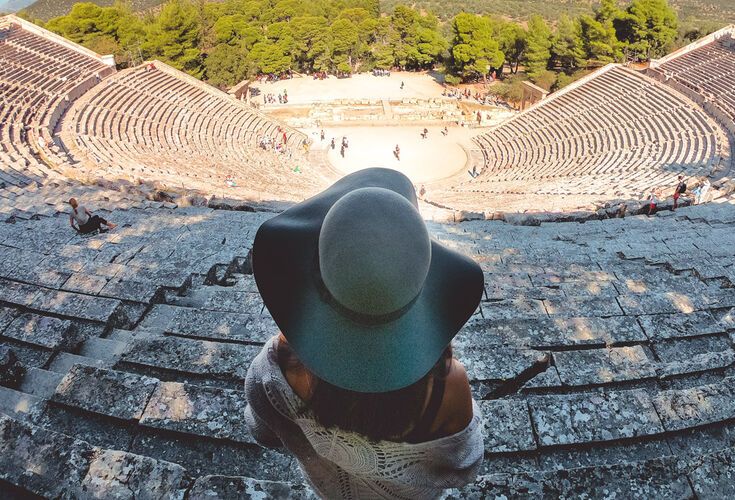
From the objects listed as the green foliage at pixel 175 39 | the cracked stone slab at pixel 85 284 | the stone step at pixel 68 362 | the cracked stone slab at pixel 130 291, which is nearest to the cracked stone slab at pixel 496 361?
the stone step at pixel 68 362

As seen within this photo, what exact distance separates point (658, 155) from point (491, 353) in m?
17.3

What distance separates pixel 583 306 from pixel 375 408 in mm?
3489

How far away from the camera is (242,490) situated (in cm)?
193

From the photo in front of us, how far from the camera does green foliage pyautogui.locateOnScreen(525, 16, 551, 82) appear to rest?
32.2 meters

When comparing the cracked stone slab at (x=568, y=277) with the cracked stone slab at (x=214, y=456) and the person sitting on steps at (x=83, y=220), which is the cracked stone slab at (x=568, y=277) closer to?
the cracked stone slab at (x=214, y=456)

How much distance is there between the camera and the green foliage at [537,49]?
105ft

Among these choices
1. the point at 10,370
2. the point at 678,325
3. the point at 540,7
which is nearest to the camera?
the point at 10,370

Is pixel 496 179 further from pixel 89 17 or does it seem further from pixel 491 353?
pixel 89 17

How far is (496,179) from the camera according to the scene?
19.3 metres

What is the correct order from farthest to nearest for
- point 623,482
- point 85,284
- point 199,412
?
point 85,284, point 199,412, point 623,482

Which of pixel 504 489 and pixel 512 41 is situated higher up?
pixel 504 489

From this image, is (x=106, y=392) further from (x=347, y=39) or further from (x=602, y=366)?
(x=347, y=39)

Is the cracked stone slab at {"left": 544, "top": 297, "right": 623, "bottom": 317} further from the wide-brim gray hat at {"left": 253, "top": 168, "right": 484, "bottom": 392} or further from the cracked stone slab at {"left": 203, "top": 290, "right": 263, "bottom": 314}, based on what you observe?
the wide-brim gray hat at {"left": 253, "top": 168, "right": 484, "bottom": 392}

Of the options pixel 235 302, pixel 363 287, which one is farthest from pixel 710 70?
pixel 363 287
